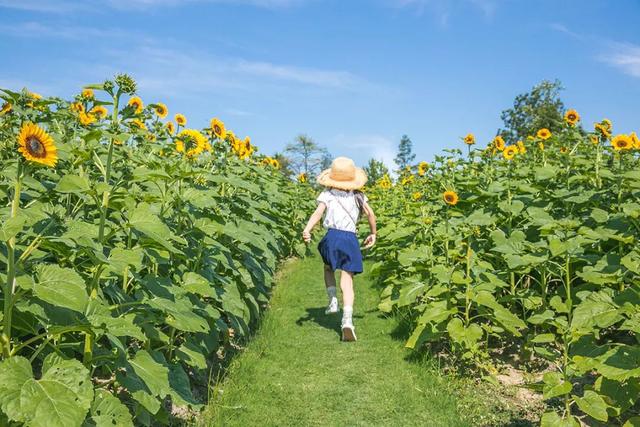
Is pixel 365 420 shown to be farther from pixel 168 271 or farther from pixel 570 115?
pixel 570 115

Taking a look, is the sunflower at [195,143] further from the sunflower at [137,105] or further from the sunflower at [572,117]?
the sunflower at [572,117]

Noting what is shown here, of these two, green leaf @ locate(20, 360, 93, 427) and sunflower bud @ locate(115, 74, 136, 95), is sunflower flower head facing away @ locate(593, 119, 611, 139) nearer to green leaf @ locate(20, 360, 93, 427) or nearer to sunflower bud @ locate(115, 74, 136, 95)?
sunflower bud @ locate(115, 74, 136, 95)

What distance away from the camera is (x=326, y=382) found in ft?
14.2

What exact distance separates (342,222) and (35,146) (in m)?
4.11

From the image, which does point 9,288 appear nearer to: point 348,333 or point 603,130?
point 348,333

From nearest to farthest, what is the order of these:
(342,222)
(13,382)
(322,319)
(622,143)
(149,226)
→ (13,382) → (149,226) → (622,143) → (342,222) → (322,319)

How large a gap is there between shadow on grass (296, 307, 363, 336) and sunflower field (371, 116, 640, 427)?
59 centimetres

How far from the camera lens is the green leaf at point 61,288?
1880 mm

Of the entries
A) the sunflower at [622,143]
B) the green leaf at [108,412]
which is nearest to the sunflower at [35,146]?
the green leaf at [108,412]

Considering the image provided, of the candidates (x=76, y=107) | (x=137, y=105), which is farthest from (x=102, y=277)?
(x=76, y=107)

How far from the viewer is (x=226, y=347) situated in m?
4.78

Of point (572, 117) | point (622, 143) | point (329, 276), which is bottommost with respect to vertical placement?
point (329, 276)

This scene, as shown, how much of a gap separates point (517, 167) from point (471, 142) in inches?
46.4

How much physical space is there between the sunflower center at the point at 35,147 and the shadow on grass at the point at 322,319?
4129mm
